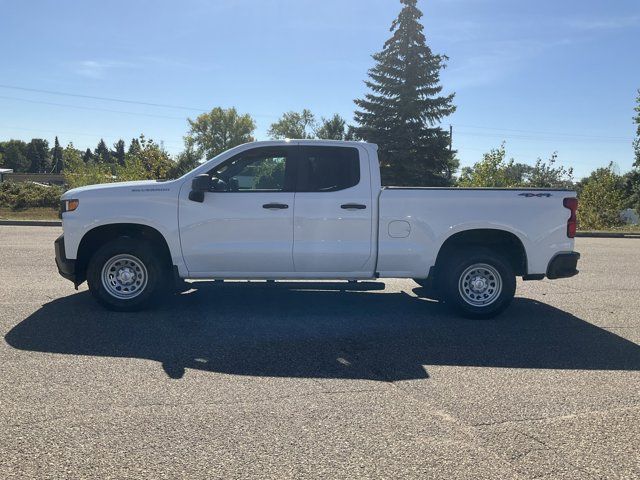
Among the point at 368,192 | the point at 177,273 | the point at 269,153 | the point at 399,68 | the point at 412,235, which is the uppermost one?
the point at 399,68

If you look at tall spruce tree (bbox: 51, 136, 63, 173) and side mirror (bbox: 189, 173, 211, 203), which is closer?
side mirror (bbox: 189, 173, 211, 203)

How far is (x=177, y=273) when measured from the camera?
21.1ft

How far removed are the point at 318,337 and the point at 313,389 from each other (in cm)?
143

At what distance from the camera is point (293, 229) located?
252 inches

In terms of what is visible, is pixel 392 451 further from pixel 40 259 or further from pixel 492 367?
pixel 40 259

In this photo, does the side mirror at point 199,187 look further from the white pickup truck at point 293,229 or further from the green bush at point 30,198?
the green bush at point 30,198

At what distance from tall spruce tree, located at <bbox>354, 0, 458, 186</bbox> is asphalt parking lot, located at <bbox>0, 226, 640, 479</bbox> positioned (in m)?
28.2

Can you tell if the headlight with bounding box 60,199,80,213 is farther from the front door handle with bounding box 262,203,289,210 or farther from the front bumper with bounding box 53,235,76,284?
the front door handle with bounding box 262,203,289,210

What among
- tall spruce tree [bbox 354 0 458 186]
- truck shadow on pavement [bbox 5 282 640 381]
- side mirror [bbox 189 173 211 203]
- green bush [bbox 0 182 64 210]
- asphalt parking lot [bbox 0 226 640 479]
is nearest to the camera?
asphalt parking lot [bbox 0 226 640 479]

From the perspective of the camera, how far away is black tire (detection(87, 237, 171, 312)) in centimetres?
636

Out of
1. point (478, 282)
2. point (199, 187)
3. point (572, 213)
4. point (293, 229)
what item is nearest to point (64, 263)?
point (199, 187)

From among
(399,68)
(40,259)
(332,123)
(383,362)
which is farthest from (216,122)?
(383,362)

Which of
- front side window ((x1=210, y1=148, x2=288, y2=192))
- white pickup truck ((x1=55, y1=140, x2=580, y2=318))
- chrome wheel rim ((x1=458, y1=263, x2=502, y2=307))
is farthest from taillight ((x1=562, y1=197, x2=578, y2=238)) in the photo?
→ front side window ((x1=210, y1=148, x2=288, y2=192))

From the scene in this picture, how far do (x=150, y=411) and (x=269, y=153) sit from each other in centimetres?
369
